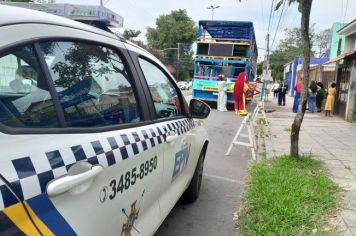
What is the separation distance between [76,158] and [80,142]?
12 centimetres

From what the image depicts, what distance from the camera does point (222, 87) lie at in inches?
695

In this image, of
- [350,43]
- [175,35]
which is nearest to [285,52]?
[175,35]

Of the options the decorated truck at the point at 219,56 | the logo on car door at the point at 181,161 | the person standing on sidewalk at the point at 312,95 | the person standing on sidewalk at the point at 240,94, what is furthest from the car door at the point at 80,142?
the person standing on sidewalk at the point at 312,95

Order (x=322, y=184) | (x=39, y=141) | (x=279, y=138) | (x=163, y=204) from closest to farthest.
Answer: (x=39, y=141) → (x=163, y=204) → (x=322, y=184) → (x=279, y=138)

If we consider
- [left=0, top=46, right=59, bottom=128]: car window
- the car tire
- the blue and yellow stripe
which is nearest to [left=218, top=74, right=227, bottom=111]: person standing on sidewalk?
the car tire

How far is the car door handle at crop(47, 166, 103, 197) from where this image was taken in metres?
1.62

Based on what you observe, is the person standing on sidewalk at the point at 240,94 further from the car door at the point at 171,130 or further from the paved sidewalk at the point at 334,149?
the car door at the point at 171,130

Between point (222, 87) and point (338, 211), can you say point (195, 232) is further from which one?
point (222, 87)

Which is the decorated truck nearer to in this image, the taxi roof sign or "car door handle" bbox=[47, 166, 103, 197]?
the taxi roof sign

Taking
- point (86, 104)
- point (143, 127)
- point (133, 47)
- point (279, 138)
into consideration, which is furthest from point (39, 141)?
point (279, 138)

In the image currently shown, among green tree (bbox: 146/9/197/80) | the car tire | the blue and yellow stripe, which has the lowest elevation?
the car tire

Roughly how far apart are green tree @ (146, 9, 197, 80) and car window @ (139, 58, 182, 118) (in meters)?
67.3

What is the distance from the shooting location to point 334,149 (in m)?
8.80

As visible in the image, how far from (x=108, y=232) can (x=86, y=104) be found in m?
0.73
